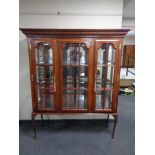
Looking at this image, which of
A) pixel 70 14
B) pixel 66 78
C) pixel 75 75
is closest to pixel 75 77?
pixel 75 75

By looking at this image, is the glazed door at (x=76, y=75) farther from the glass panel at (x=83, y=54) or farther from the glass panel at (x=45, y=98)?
the glass panel at (x=45, y=98)

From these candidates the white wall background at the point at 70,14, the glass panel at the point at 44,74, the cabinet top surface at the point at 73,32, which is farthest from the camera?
the white wall background at the point at 70,14

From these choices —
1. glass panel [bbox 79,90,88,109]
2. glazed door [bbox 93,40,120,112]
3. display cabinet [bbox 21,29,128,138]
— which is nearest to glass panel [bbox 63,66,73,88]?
display cabinet [bbox 21,29,128,138]

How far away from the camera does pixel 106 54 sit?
2207 millimetres

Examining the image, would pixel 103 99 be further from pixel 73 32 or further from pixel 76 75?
pixel 73 32

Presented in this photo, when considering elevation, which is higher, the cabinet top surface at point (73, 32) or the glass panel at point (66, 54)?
the cabinet top surface at point (73, 32)

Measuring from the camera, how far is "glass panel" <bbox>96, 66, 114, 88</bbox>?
2.20 meters

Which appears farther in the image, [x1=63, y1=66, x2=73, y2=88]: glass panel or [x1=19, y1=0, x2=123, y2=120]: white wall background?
[x1=19, y1=0, x2=123, y2=120]: white wall background

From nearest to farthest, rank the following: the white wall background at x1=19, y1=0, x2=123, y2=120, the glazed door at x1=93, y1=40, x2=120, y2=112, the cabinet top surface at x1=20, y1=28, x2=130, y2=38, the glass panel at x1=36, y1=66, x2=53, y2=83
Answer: the cabinet top surface at x1=20, y1=28, x2=130, y2=38
the glazed door at x1=93, y1=40, x2=120, y2=112
the glass panel at x1=36, y1=66, x2=53, y2=83
the white wall background at x1=19, y1=0, x2=123, y2=120

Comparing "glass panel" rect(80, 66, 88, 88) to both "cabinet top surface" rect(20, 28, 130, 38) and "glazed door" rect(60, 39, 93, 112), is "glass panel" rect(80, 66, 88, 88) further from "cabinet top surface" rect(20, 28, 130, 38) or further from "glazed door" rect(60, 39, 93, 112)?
"cabinet top surface" rect(20, 28, 130, 38)

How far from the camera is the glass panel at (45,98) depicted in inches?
89.1

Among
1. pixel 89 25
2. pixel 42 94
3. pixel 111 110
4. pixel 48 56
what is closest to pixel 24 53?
pixel 48 56

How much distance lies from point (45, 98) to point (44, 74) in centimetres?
40

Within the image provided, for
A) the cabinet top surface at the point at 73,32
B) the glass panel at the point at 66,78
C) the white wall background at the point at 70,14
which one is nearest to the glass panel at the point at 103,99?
the glass panel at the point at 66,78
